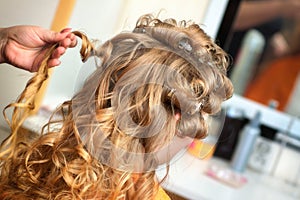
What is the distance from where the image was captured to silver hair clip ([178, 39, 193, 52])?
921 millimetres

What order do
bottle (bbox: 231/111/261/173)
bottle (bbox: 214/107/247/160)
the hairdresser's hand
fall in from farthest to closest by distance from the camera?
bottle (bbox: 214/107/247/160), bottle (bbox: 231/111/261/173), the hairdresser's hand

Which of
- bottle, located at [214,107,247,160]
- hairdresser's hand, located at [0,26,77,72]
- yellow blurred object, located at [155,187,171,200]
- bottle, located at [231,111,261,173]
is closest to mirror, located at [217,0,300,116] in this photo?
bottle, located at [214,107,247,160]

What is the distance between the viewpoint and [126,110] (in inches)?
35.2

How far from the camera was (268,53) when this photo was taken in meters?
2.27

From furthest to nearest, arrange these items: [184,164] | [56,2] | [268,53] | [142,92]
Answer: [268,53] → [184,164] → [56,2] → [142,92]

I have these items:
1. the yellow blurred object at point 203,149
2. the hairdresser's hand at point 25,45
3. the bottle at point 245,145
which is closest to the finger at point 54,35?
the hairdresser's hand at point 25,45

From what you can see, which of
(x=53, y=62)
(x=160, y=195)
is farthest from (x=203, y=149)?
(x=53, y=62)

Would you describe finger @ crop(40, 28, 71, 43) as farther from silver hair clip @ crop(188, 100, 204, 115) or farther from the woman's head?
silver hair clip @ crop(188, 100, 204, 115)

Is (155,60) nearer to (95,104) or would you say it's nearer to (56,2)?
(95,104)

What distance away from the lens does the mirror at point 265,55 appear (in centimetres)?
224

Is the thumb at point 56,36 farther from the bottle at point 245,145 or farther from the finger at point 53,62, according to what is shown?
the bottle at point 245,145

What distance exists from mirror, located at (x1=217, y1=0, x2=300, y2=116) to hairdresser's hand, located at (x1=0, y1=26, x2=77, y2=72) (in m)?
1.26

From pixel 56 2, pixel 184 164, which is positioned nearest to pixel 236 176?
pixel 184 164

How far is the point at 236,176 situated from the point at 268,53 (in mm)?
630
